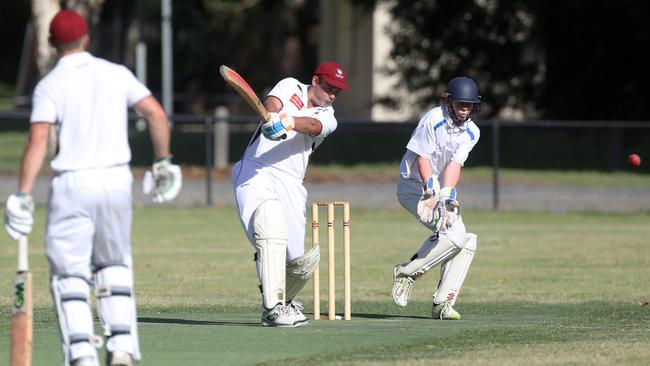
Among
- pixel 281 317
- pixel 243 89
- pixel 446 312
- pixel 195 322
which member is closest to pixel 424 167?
pixel 446 312

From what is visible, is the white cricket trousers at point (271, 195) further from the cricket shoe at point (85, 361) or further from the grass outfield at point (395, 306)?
the cricket shoe at point (85, 361)

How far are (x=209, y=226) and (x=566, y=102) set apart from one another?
13.1 metres

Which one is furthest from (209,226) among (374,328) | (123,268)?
(123,268)

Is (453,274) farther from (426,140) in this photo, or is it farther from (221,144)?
(221,144)

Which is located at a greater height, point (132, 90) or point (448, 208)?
point (132, 90)

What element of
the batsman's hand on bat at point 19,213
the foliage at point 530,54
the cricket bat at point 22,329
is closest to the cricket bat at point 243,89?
the batsman's hand on bat at point 19,213

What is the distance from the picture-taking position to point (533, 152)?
25547mm

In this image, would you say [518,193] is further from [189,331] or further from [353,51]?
[353,51]

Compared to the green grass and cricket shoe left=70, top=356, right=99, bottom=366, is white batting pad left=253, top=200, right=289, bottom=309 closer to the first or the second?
cricket shoe left=70, top=356, right=99, bottom=366

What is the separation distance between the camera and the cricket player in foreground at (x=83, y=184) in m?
Result: 6.63

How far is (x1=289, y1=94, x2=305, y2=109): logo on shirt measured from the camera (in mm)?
9234

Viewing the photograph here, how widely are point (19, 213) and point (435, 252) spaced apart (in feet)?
13.6

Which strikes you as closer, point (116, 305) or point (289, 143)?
point (116, 305)

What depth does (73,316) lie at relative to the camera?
6.71 metres
